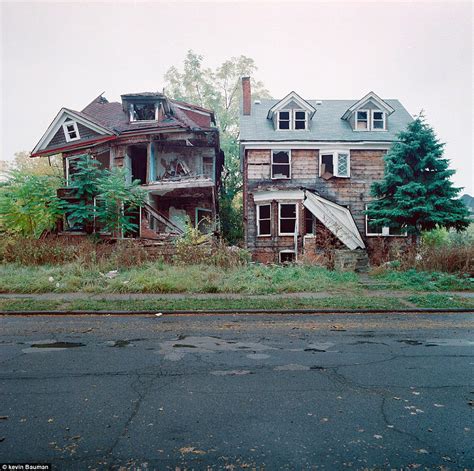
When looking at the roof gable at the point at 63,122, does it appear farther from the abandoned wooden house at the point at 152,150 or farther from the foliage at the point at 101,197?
the foliage at the point at 101,197

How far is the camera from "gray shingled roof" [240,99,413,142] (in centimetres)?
2198

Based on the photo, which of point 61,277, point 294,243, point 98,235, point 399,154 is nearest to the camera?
point 61,277

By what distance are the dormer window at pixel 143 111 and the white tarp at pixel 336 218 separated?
11014mm

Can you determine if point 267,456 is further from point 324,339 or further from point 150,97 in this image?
point 150,97

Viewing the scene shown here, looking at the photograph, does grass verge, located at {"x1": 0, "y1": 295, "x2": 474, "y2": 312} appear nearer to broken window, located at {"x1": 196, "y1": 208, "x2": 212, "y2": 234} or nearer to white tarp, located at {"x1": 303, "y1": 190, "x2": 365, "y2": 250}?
white tarp, located at {"x1": 303, "y1": 190, "x2": 365, "y2": 250}

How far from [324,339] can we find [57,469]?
4.57 meters

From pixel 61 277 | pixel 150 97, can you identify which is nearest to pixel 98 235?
pixel 61 277

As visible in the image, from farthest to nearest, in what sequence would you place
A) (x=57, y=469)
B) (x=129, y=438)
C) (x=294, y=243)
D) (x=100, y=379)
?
(x=294, y=243) < (x=100, y=379) < (x=129, y=438) < (x=57, y=469)

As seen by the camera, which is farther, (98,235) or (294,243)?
(294,243)

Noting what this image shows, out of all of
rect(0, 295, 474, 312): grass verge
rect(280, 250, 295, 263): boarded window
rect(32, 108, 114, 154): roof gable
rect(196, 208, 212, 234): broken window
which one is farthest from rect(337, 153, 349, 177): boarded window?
rect(32, 108, 114, 154): roof gable

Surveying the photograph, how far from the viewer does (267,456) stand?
2830mm

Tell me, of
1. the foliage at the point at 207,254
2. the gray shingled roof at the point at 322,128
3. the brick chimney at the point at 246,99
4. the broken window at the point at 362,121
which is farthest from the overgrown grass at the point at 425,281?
the brick chimney at the point at 246,99

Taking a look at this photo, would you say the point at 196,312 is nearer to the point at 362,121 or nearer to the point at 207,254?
the point at 207,254

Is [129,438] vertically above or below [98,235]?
below
